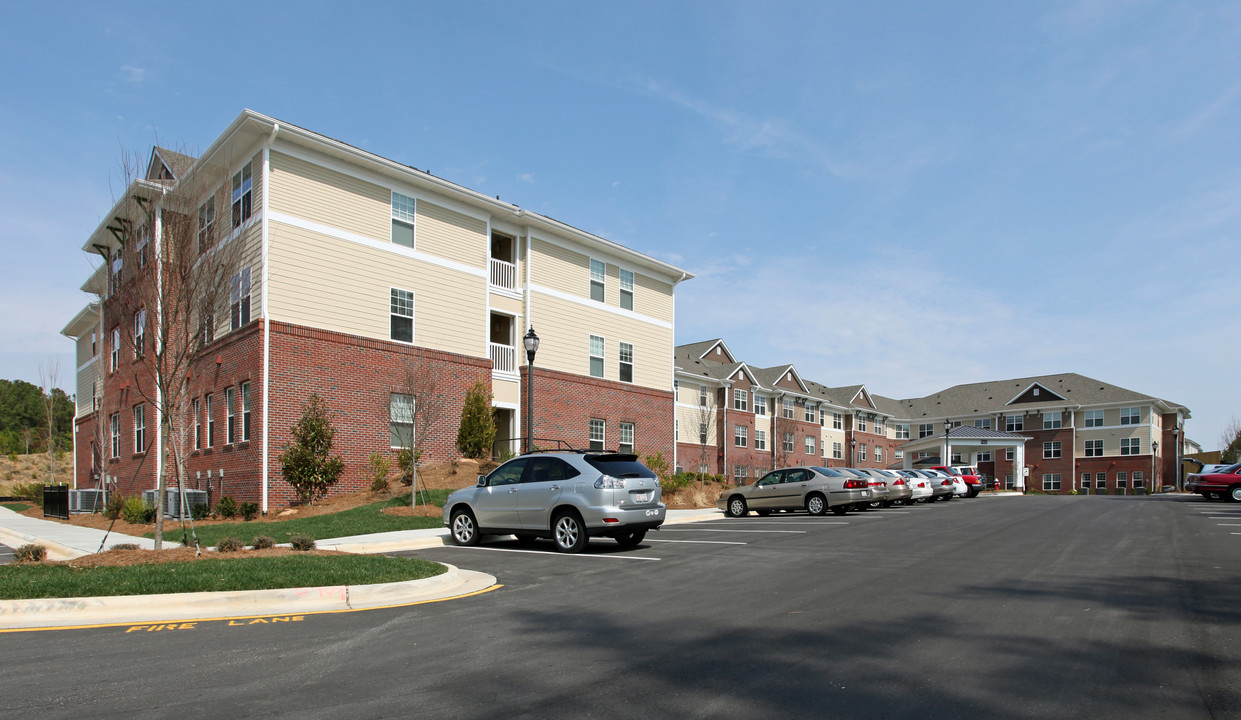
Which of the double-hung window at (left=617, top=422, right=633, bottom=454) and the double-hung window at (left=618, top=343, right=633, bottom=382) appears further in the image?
the double-hung window at (left=618, top=343, right=633, bottom=382)

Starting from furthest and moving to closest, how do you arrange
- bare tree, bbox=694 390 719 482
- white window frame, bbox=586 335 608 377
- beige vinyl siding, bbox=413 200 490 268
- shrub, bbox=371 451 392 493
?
bare tree, bbox=694 390 719 482 < white window frame, bbox=586 335 608 377 < beige vinyl siding, bbox=413 200 490 268 < shrub, bbox=371 451 392 493

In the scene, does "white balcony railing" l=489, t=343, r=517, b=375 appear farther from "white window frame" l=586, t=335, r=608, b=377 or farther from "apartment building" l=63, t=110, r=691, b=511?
"white window frame" l=586, t=335, r=608, b=377

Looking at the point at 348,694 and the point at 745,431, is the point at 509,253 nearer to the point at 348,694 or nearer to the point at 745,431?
the point at 348,694

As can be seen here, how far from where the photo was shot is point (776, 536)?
15.8 metres

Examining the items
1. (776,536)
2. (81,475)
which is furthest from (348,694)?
(81,475)

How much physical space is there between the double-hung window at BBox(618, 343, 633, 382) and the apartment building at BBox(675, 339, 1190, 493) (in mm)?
17660

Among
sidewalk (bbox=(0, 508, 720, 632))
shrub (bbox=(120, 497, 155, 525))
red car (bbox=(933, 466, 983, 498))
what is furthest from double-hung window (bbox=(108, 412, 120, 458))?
red car (bbox=(933, 466, 983, 498))

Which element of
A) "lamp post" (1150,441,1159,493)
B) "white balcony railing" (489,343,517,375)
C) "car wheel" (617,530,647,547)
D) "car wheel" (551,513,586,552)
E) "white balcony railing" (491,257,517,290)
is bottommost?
"lamp post" (1150,441,1159,493)

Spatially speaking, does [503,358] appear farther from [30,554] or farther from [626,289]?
[30,554]

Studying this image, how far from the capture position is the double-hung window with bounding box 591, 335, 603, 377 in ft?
104

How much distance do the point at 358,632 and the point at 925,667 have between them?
4.89m

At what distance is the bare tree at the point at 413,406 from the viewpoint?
22.7 metres

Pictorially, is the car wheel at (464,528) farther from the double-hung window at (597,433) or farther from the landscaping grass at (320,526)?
the double-hung window at (597,433)

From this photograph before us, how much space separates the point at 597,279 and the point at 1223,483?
2610 centimetres
